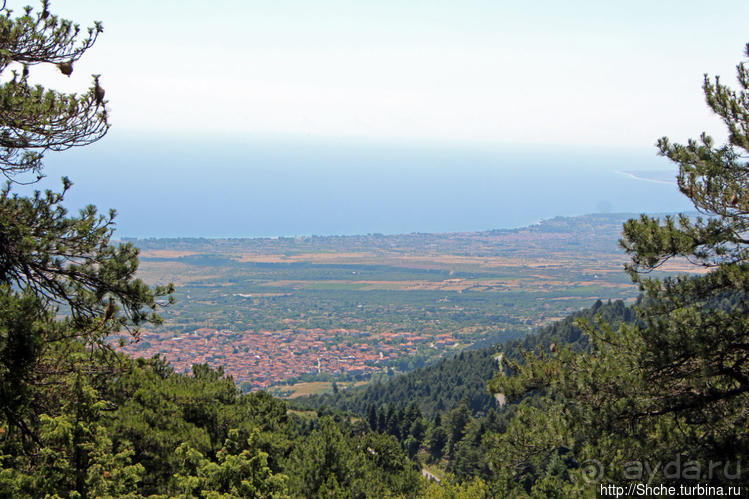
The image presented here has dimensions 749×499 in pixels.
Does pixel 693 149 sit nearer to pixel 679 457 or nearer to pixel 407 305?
pixel 679 457

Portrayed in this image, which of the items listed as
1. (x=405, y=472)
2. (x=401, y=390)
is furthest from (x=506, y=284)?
(x=405, y=472)

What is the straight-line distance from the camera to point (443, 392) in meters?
38.7

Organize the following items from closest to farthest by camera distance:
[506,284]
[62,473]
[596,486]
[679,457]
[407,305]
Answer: [62,473], [679,457], [596,486], [407,305], [506,284]

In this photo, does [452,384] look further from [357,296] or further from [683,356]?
[357,296]

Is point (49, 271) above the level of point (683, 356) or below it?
above

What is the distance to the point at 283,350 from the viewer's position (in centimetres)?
5812

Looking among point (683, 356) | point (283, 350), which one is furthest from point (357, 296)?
point (683, 356)

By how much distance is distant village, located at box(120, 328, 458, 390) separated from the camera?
4969 centimetres

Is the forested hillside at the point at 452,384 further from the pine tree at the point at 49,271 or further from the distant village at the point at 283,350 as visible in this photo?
the pine tree at the point at 49,271

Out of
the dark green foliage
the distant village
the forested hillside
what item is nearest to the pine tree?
the dark green foliage

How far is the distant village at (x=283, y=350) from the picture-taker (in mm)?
49688

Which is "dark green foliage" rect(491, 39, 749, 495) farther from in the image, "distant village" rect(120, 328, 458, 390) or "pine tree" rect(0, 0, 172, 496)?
"distant village" rect(120, 328, 458, 390)

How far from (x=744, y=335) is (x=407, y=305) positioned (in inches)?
2960

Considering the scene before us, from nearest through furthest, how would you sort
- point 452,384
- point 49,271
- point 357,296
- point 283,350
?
1. point 49,271
2. point 452,384
3. point 283,350
4. point 357,296
